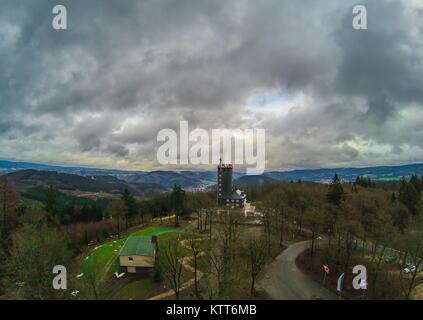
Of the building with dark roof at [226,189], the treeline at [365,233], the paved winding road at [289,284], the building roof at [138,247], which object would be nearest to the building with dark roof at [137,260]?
the building roof at [138,247]

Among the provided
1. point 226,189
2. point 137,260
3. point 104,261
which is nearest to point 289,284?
point 137,260

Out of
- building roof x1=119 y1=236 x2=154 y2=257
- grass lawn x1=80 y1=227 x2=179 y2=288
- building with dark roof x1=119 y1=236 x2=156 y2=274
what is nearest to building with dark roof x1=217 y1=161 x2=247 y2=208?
grass lawn x1=80 y1=227 x2=179 y2=288

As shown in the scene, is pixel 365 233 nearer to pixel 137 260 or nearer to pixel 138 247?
pixel 137 260

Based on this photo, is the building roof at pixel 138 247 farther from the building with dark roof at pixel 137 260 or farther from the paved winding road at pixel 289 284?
the paved winding road at pixel 289 284

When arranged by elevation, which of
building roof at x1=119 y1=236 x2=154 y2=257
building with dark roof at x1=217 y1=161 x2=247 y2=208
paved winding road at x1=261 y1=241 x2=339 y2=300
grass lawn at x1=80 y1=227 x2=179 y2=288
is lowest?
grass lawn at x1=80 y1=227 x2=179 y2=288

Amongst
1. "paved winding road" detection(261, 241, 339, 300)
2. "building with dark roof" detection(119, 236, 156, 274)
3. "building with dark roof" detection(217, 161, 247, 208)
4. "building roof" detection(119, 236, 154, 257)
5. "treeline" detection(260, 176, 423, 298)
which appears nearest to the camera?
"paved winding road" detection(261, 241, 339, 300)

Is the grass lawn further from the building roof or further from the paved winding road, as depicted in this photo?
the paved winding road
